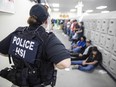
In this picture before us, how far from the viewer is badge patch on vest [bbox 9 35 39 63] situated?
1400 millimetres

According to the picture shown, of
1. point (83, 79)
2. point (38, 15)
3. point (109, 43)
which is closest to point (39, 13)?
point (38, 15)

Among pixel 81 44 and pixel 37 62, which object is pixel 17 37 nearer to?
pixel 37 62

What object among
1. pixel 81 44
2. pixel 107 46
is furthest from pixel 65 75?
pixel 81 44

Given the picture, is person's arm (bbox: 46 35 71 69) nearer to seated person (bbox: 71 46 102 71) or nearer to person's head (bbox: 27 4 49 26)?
person's head (bbox: 27 4 49 26)

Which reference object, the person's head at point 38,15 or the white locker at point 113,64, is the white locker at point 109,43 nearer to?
the white locker at point 113,64

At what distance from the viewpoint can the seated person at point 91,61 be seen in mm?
4263

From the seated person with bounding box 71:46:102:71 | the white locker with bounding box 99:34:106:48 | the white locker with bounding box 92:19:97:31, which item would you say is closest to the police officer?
the seated person with bounding box 71:46:102:71

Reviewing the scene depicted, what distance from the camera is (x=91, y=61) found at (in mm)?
4395

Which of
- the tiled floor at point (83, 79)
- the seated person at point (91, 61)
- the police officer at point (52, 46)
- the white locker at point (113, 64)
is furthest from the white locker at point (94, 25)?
the police officer at point (52, 46)

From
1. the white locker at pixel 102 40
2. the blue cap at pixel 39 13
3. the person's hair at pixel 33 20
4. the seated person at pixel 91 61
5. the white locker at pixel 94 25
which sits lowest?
the seated person at pixel 91 61

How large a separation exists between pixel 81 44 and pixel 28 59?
469cm

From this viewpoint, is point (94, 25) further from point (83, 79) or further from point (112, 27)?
point (83, 79)

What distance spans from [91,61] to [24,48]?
10.6 ft

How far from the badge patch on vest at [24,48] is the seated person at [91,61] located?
3.03 m
